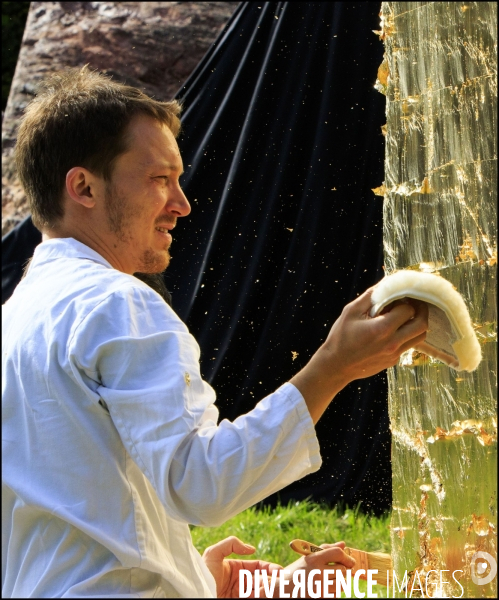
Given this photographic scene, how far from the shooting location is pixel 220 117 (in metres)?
3.99

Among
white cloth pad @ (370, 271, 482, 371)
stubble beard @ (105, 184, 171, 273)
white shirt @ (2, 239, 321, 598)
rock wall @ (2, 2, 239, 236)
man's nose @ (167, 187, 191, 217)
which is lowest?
white shirt @ (2, 239, 321, 598)

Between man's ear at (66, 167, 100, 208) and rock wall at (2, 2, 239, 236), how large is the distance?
327 centimetres

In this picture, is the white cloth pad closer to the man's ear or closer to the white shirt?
the white shirt

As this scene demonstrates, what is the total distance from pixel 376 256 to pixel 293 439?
271cm

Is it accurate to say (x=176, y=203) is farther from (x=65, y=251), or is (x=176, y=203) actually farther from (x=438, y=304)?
(x=438, y=304)

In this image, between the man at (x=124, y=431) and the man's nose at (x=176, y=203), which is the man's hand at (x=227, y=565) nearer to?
the man at (x=124, y=431)

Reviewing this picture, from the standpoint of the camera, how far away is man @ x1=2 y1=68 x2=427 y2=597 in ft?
3.82

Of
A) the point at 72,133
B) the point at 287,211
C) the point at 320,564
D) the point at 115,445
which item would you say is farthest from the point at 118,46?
the point at 115,445

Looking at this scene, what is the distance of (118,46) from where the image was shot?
4.70 meters

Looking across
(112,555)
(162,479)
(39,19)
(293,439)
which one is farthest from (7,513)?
(39,19)

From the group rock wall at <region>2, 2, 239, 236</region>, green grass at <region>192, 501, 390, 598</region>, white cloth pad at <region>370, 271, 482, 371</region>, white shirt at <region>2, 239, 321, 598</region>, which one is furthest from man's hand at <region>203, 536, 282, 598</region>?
rock wall at <region>2, 2, 239, 236</region>

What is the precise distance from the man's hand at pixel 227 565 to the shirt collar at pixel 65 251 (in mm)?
728

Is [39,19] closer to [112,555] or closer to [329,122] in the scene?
[329,122]

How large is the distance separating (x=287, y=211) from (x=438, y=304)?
272 centimetres
